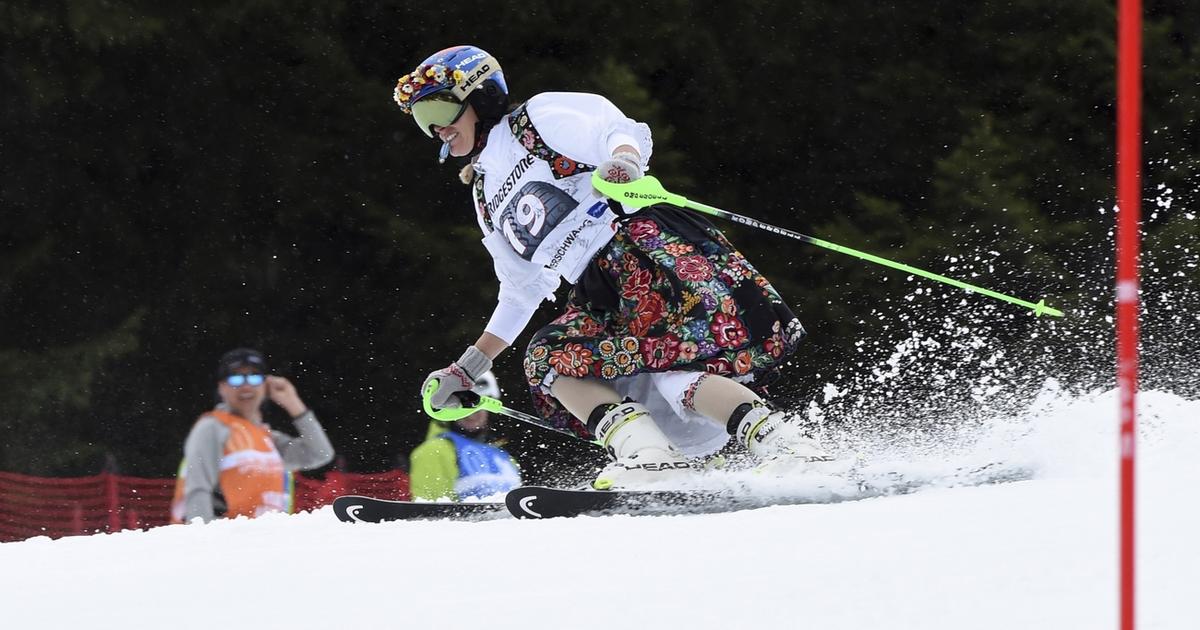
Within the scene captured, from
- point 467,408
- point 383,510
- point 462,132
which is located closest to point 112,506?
point 383,510

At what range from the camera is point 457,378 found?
13.4 feet

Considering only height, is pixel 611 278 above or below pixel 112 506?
below

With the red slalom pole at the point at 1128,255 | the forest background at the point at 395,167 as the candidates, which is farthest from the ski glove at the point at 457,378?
the forest background at the point at 395,167

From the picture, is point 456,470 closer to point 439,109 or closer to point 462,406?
point 462,406

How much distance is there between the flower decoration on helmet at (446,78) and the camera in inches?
149

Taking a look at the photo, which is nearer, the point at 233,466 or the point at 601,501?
the point at 601,501

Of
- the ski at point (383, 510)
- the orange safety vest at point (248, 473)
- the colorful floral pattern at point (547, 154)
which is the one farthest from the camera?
the orange safety vest at point (248, 473)

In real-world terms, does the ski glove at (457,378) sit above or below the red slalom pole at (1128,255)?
above

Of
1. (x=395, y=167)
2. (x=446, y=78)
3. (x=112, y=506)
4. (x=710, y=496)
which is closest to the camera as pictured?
(x=710, y=496)

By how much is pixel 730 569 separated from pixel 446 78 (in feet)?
5.70

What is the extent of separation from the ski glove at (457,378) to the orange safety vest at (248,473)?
3.94 feet

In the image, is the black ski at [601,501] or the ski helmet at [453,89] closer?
the black ski at [601,501]

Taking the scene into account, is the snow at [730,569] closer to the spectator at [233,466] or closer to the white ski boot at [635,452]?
the white ski boot at [635,452]

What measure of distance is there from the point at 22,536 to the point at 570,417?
5.92 m
